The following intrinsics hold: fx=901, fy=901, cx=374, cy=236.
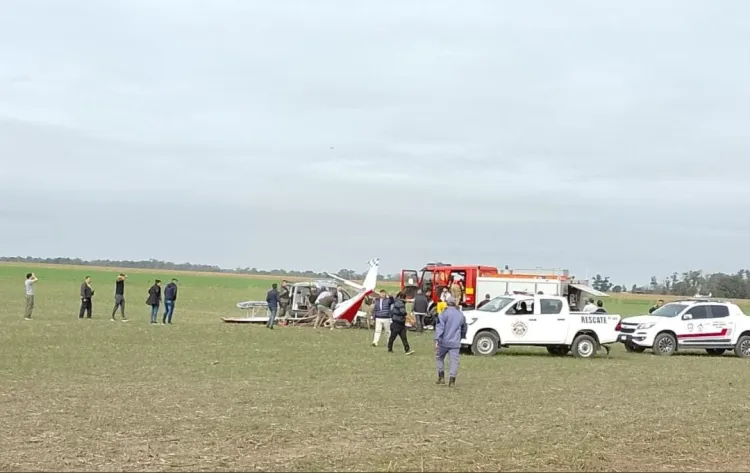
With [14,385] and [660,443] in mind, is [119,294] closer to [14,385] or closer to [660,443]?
[14,385]

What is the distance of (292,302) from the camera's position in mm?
33781

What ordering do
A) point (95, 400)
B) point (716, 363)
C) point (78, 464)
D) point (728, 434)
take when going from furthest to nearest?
point (716, 363), point (95, 400), point (728, 434), point (78, 464)

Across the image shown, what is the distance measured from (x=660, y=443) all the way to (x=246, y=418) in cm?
498

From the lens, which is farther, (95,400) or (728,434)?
(95,400)

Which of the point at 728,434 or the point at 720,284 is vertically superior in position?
the point at 720,284

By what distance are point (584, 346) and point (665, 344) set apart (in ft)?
11.0

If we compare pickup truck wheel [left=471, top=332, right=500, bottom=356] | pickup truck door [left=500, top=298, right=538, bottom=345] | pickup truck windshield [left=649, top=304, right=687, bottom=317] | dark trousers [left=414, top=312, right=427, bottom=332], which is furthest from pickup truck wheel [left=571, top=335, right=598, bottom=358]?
dark trousers [left=414, top=312, right=427, bottom=332]

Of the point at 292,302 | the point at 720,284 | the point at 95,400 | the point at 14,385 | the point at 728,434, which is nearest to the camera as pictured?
the point at 728,434

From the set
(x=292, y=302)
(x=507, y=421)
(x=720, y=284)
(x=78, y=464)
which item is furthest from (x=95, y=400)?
(x=720, y=284)

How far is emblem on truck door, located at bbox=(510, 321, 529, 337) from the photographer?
22.7 metres

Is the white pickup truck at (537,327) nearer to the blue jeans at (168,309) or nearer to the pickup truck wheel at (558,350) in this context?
the pickup truck wheel at (558,350)

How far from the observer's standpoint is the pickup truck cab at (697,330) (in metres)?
25.0

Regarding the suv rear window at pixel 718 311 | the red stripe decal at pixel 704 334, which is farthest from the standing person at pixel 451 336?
the suv rear window at pixel 718 311

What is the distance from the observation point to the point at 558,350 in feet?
79.6
